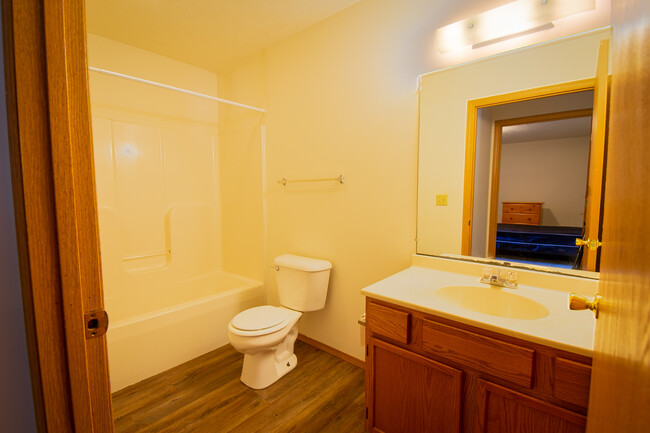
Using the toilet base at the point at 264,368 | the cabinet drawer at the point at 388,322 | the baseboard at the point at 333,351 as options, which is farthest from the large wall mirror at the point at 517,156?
the toilet base at the point at 264,368

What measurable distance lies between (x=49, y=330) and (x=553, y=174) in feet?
7.49

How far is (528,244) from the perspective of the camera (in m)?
1.58

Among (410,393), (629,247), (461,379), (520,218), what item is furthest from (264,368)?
(629,247)

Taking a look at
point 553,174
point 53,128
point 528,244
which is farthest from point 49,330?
point 553,174

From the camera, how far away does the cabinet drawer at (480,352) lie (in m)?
0.99

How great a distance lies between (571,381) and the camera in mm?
909

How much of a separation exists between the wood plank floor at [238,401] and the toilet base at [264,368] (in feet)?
0.14

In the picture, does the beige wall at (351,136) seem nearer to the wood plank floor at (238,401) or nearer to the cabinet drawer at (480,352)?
the wood plank floor at (238,401)

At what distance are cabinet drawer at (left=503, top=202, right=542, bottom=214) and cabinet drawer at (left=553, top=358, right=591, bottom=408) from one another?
954mm

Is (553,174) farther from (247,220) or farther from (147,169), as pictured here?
(147,169)

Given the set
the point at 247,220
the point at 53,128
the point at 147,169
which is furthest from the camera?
the point at 247,220

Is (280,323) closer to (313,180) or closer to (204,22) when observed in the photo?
(313,180)

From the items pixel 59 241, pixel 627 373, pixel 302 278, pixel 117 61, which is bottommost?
pixel 302 278

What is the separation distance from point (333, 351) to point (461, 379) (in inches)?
52.3
